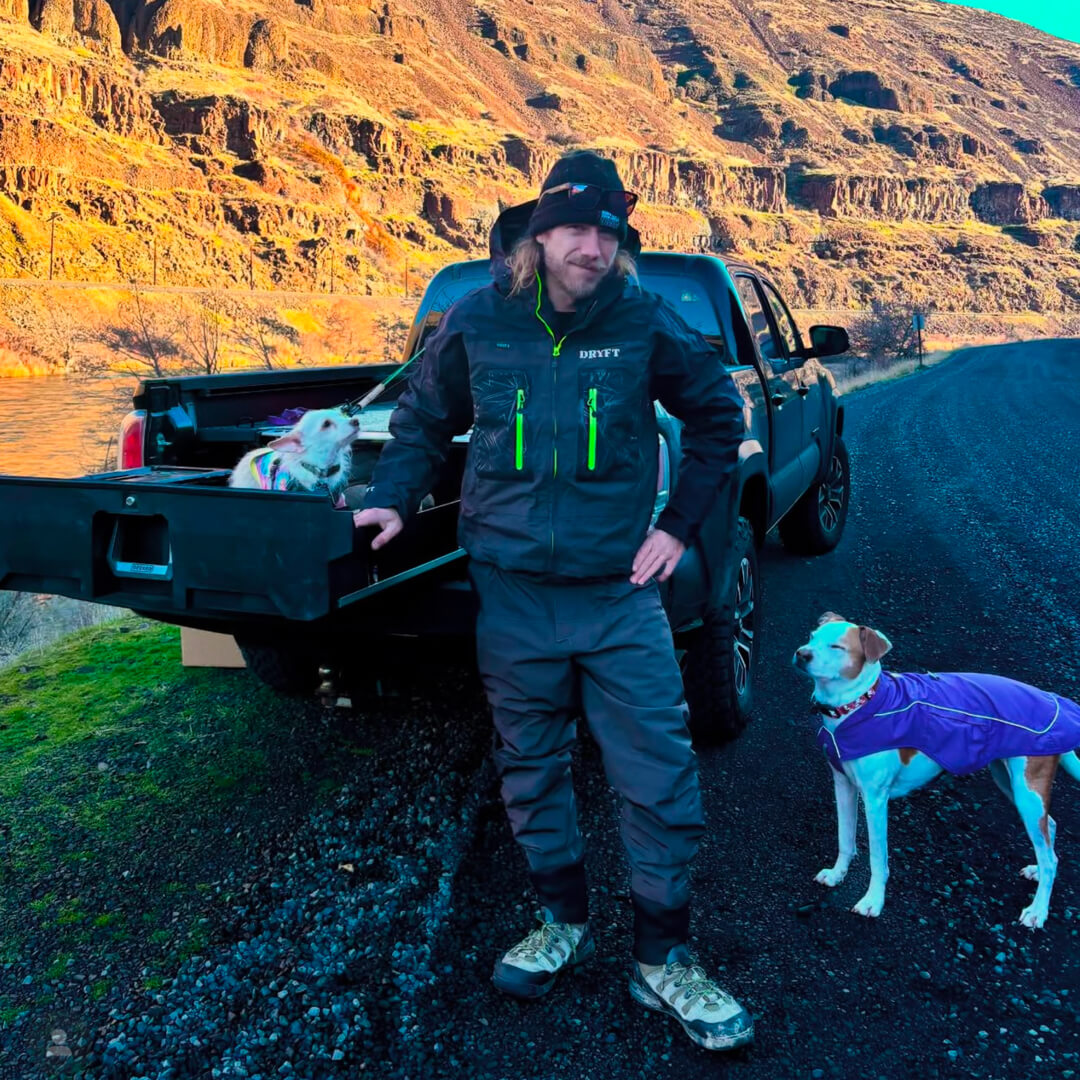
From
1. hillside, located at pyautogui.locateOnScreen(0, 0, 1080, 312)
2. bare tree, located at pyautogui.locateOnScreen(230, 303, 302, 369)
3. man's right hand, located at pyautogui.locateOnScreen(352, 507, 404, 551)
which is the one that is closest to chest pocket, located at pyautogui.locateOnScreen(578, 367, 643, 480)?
man's right hand, located at pyautogui.locateOnScreen(352, 507, 404, 551)

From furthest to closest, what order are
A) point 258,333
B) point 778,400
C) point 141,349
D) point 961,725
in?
point 258,333, point 141,349, point 778,400, point 961,725

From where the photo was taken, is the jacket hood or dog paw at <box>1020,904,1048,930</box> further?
dog paw at <box>1020,904,1048,930</box>

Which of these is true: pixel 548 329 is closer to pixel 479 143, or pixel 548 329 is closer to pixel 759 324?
pixel 759 324

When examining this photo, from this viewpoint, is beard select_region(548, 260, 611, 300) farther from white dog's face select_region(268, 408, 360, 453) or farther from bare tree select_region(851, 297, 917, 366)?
bare tree select_region(851, 297, 917, 366)

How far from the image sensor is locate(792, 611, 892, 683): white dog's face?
300 cm

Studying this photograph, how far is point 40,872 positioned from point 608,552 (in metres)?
2.19

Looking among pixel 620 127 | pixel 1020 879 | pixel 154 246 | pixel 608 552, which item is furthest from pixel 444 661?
pixel 620 127

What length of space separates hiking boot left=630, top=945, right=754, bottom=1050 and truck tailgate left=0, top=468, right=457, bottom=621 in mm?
1280

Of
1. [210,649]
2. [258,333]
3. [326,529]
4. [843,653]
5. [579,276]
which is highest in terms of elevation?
[579,276]

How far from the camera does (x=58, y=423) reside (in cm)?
1631

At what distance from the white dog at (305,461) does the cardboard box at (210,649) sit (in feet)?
2.76

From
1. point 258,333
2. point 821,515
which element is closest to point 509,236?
point 821,515

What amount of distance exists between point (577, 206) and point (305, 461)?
125 centimetres

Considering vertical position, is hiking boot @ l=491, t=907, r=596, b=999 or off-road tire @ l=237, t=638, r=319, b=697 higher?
hiking boot @ l=491, t=907, r=596, b=999
